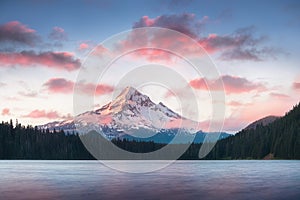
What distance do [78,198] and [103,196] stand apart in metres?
2.52

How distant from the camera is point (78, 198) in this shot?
108 feet

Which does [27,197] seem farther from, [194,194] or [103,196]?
[194,194]

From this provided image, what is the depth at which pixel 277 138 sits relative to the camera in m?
199

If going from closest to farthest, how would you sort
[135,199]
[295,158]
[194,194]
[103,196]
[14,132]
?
[135,199], [103,196], [194,194], [295,158], [14,132]

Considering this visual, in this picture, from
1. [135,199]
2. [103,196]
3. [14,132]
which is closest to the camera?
[135,199]

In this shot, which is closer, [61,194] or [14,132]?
[61,194]

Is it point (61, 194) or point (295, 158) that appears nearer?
point (61, 194)

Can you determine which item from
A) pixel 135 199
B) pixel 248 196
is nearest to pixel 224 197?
pixel 248 196

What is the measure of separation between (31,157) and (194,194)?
17347cm

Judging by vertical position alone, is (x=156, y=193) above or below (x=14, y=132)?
below

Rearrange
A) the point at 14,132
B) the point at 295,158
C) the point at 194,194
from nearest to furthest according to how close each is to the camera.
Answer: the point at 194,194 → the point at 295,158 → the point at 14,132

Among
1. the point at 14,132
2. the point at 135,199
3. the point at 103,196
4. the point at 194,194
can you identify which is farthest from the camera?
the point at 14,132

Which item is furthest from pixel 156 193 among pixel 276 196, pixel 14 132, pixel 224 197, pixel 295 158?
pixel 14 132

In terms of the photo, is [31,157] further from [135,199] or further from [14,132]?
[135,199]
